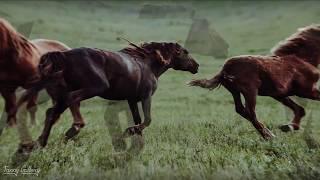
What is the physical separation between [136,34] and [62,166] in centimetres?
238

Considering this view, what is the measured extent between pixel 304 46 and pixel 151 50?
1.79m

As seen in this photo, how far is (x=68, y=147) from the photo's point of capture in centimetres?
515

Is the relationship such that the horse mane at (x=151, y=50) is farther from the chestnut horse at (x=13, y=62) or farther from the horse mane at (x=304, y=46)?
the horse mane at (x=304, y=46)

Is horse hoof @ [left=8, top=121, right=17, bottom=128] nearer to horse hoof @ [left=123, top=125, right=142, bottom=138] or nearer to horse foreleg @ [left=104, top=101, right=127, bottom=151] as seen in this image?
horse foreleg @ [left=104, top=101, right=127, bottom=151]

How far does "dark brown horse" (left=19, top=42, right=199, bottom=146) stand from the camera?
4.94m

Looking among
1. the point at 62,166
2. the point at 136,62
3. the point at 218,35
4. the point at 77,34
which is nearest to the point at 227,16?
the point at 218,35

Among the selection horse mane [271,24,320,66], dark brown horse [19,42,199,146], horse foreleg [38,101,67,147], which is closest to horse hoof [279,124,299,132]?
horse mane [271,24,320,66]

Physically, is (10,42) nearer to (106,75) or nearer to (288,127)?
(106,75)

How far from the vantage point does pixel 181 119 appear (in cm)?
584

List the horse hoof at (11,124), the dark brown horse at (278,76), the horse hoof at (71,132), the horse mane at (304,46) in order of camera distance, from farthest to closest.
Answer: the horse mane at (304,46), the dark brown horse at (278,76), the horse hoof at (11,124), the horse hoof at (71,132)

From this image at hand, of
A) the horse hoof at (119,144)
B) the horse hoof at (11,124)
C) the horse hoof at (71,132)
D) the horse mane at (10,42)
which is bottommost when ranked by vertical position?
the horse hoof at (119,144)

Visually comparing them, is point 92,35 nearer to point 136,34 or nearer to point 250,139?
point 136,34

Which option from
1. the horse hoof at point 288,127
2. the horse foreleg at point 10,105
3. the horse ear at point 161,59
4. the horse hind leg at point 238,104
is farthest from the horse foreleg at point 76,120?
the horse hoof at point 288,127

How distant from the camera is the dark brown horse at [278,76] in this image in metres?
5.67
